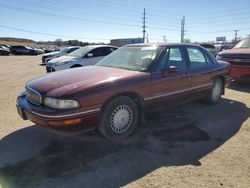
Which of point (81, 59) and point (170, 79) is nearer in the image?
point (170, 79)

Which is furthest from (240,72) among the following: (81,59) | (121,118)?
(81,59)

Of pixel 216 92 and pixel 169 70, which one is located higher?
pixel 169 70

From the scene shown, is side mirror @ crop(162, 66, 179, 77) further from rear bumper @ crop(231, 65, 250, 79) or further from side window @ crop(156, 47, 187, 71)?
rear bumper @ crop(231, 65, 250, 79)

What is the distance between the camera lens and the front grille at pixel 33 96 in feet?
12.7

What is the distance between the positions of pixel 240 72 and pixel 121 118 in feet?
18.8

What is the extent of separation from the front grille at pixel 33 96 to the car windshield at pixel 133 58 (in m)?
1.65

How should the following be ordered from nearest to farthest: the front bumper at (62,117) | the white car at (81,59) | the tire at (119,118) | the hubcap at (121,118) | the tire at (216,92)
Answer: the front bumper at (62,117) < the tire at (119,118) < the hubcap at (121,118) < the tire at (216,92) < the white car at (81,59)

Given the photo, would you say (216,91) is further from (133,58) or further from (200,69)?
(133,58)

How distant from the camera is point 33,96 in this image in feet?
13.2

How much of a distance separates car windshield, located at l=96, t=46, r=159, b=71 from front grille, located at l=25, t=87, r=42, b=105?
1648 millimetres

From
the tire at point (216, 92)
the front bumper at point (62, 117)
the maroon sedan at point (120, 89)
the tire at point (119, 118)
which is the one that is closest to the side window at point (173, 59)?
the maroon sedan at point (120, 89)

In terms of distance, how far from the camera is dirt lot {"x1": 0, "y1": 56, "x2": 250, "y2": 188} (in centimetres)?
308

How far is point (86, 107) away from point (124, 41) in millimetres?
58647

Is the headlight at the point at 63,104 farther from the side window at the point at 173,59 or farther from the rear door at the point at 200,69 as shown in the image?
the rear door at the point at 200,69
